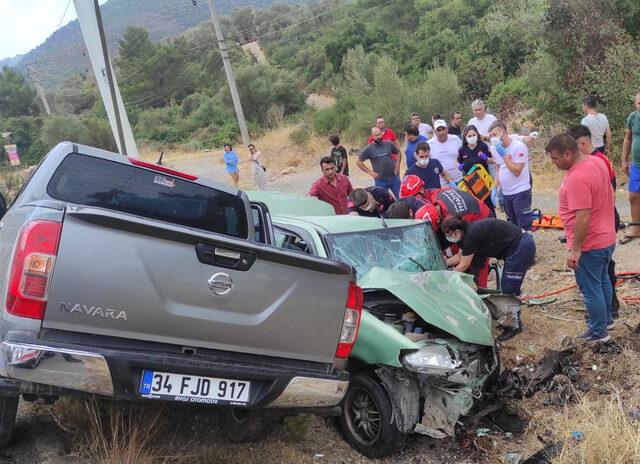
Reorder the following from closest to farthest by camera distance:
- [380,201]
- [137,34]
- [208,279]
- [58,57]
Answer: [208,279] < [380,201] < [137,34] < [58,57]

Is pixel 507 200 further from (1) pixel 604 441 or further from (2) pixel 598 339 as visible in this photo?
(1) pixel 604 441

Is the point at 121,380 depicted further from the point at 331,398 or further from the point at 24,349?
the point at 331,398

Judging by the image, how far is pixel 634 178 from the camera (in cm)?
746

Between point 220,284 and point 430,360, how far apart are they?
1.46 meters

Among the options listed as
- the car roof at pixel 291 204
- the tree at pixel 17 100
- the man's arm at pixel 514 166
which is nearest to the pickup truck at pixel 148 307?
the car roof at pixel 291 204

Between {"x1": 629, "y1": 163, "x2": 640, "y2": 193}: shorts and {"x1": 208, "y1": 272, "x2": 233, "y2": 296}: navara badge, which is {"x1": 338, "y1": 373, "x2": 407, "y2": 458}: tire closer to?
{"x1": 208, "y1": 272, "x2": 233, "y2": 296}: navara badge

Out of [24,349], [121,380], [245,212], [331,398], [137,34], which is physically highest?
[137,34]

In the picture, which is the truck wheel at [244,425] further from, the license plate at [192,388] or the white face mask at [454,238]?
the white face mask at [454,238]

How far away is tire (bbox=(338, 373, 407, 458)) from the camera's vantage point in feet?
12.0

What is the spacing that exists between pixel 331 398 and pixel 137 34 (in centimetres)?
6987

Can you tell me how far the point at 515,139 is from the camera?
769 centimetres

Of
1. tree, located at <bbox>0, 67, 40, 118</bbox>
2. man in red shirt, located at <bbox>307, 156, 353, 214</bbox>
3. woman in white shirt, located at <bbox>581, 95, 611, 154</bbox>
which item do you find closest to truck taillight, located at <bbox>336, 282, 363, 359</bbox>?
man in red shirt, located at <bbox>307, 156, 353, 214</bbox>

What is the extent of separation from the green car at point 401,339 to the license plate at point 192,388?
0.99 meters

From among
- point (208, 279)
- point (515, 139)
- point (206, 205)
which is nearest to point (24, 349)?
point (208, 279)
